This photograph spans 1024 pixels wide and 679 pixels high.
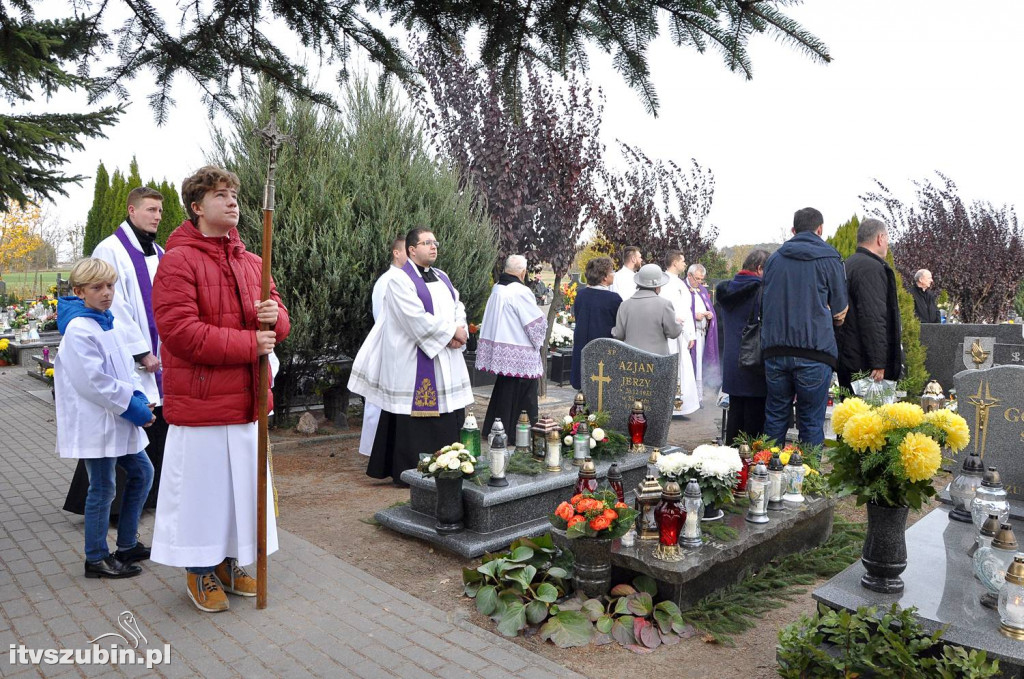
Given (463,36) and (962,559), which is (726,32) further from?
(962,559)

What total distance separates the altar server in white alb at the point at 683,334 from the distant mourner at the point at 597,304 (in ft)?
5.13

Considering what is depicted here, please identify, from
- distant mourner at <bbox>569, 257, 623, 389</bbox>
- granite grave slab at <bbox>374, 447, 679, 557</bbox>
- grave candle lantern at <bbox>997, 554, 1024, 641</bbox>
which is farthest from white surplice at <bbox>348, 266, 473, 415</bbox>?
grave candle lantern at <bbox>997, 554, 1024, 641</bbox>

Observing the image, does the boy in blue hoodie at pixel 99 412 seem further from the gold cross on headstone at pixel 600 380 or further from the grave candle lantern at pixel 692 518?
the gold cross on headstone at pixel 600 380

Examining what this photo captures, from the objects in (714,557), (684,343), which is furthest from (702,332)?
(714,557)

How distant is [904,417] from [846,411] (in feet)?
0.83

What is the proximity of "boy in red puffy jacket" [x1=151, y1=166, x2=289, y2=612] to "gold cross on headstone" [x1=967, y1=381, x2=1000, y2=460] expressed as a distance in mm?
4528

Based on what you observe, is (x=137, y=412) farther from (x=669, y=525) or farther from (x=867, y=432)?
(x=867, y=432)

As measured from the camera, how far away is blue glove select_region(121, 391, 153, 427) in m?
4.37

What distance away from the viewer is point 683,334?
31.4 feet

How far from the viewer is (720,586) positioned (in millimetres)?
4324

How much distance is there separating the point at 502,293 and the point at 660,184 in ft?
33.7

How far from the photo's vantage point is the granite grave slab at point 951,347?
35.7 ft

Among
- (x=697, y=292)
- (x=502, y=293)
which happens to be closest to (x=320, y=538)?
(x=502, y=293)

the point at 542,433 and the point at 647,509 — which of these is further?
the point at 542,433
